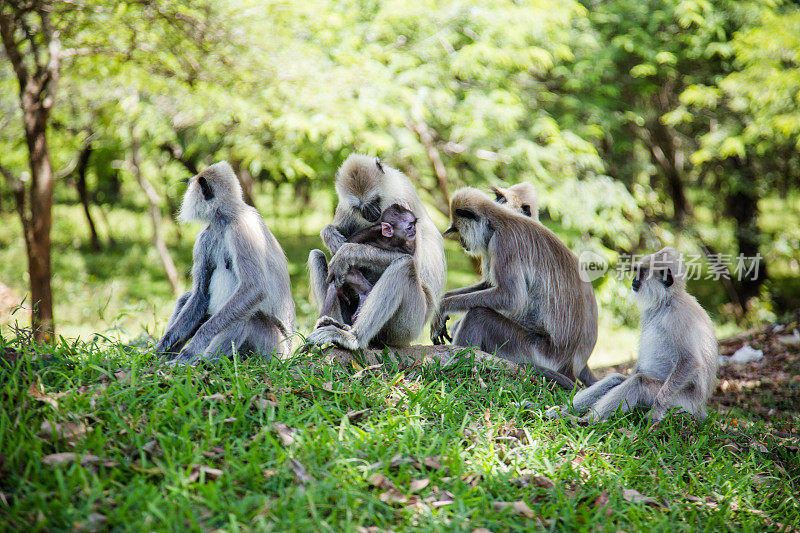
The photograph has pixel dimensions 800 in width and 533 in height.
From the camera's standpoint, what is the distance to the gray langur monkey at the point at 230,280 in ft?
13.7

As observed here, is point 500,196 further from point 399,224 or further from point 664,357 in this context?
point 664,357

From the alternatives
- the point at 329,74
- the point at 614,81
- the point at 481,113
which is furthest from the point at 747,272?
the point at 329,74

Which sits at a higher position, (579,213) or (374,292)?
(374,292)

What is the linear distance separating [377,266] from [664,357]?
207 centimetres

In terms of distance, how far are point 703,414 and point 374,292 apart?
2404mm

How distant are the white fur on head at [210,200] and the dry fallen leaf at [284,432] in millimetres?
1772

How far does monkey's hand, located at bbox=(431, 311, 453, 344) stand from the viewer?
4887 millimetres

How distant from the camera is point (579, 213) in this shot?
10.7 metres

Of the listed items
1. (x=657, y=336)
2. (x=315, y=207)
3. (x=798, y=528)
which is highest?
(x=657, y=336)

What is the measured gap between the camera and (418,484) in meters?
2.90

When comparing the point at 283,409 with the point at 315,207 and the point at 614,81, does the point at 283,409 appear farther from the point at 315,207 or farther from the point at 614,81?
the point at 315,207

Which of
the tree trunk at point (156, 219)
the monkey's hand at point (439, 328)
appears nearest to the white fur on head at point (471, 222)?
the monkey's hand at point (439, 328)

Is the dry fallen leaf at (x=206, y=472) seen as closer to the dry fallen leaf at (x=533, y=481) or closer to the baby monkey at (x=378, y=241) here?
the dry fallen leaf at (x=533, y=481)

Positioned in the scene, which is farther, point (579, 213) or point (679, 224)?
point (679, 224)
